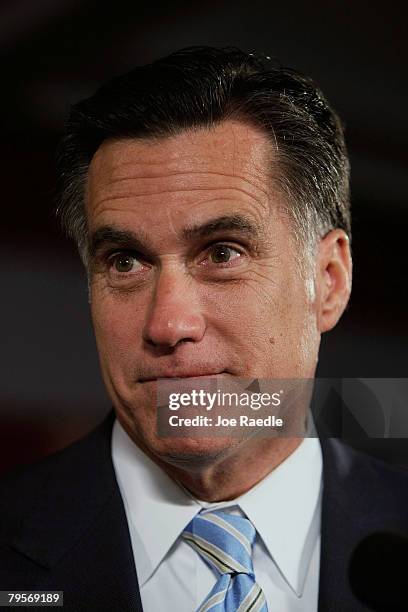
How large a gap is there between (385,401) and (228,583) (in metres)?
0.25

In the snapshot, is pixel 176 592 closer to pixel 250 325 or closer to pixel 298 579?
pixel 298 579

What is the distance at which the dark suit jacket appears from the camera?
34.0 inches

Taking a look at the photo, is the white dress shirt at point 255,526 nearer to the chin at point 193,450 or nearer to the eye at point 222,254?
the chin at point 193,450

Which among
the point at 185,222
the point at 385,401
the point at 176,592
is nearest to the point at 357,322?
the point at 385,401

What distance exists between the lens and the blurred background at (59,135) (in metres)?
0.97

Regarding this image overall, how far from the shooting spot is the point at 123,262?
2.94 ft

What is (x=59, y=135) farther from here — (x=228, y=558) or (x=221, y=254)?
(x=228, y=558)

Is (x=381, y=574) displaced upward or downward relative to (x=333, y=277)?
downward

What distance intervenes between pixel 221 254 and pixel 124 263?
0.11m

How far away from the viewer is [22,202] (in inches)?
42.1

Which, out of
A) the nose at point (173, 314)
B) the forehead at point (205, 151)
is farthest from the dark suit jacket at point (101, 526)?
the forehead at point (205, 151)

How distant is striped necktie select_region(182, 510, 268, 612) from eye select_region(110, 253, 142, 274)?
0.91 ft


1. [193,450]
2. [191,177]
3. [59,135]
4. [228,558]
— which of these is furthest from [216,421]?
[59,135]

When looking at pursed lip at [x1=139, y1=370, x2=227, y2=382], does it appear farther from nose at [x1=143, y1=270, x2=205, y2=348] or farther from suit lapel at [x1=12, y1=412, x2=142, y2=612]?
suit lapel at [x1=12, y1=412, x2=142, y2=612]
